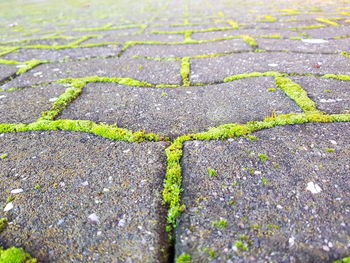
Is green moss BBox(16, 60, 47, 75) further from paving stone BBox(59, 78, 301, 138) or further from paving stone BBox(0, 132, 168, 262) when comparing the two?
paving stone BBox(0, 132, 168, 262)

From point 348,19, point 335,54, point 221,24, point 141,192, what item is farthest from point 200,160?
point 348,19

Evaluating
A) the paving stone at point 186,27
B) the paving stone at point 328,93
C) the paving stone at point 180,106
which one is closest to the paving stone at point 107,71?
the paving stone at point 180,106

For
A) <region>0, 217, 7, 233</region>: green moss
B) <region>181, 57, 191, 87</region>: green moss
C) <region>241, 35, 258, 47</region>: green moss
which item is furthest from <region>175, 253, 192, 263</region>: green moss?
<region>241, 35, 258, 47</region>: green moss

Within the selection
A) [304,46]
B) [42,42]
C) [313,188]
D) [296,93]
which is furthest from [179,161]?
[42,42]

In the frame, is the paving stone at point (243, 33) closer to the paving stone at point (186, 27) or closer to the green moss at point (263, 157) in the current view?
the paving stone at point (186, 27)

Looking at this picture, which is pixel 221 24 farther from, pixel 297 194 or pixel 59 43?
pixel 297 194
